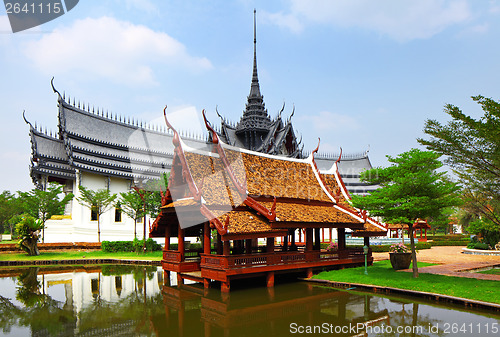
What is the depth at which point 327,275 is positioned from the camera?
624 inches

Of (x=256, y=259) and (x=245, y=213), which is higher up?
(x=245, y=213)

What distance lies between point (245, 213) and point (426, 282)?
7.34 metres

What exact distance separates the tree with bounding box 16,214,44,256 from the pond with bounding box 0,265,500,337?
11.6m

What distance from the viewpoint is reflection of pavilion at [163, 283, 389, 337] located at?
9094 mm

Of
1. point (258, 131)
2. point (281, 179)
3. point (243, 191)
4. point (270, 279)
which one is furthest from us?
point (258, 131)

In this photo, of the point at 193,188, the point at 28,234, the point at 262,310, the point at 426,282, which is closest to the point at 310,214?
the point at 426,282

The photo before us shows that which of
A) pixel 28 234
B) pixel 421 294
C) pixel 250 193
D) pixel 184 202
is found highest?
pixel 250 193

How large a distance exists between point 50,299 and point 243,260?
7.12 meters

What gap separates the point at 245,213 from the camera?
14.7m

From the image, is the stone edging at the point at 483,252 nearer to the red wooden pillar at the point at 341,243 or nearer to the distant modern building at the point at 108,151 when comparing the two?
the distant modern building at the point at 108,151

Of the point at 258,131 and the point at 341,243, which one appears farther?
the point at 258,131

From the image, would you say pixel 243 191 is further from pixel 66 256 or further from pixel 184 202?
pixel 66 256

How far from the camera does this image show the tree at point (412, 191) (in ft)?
45.7

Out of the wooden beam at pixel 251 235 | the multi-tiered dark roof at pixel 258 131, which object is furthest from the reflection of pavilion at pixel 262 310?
the multi-tiered dark roof at pixel 258 131
